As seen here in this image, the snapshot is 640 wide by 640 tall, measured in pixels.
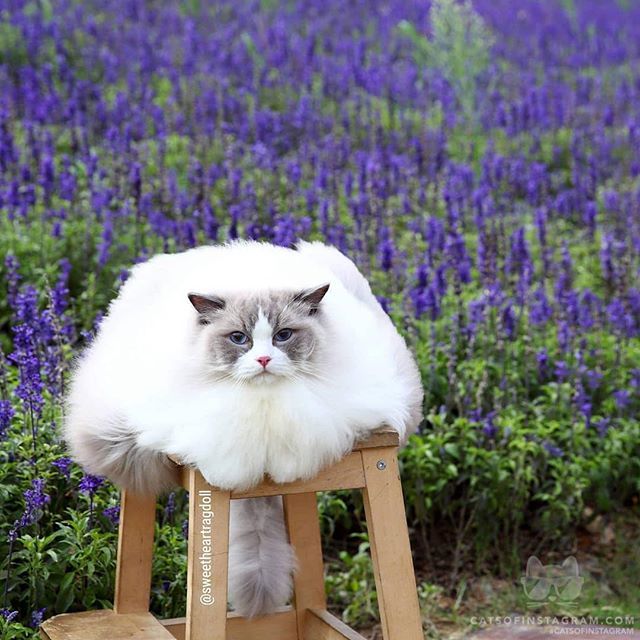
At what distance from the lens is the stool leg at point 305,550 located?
330 cm

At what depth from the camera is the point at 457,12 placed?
29.8 feet

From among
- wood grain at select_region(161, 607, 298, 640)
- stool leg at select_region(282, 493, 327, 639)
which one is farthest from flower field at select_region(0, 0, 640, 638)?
stool leg at select_region(282, 493, 327, 639)

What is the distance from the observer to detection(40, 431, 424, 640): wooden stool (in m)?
2.63

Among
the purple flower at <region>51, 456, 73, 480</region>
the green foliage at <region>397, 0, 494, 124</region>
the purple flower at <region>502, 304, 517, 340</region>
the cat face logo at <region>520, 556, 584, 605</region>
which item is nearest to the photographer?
the purple flower at <region>51, 456, 73, 480</region>

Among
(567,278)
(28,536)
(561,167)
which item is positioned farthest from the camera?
(561,167)

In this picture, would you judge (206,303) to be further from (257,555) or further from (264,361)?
(257,555)

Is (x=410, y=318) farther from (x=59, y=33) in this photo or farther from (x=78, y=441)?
(x=59, y=33)

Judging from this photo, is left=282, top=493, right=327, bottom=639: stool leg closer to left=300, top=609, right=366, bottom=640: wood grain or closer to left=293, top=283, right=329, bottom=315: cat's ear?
left=300, top=609, right=366, bottom=640: wood grain

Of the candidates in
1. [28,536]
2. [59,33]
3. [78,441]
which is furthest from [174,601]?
[59,33]

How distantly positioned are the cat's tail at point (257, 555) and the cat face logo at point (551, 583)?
4.73 ft

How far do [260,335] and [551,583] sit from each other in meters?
2.24

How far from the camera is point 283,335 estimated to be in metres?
2.54

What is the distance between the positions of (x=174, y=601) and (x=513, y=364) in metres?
1.97

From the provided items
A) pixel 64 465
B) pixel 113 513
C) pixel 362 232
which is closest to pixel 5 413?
pixel 64 465
